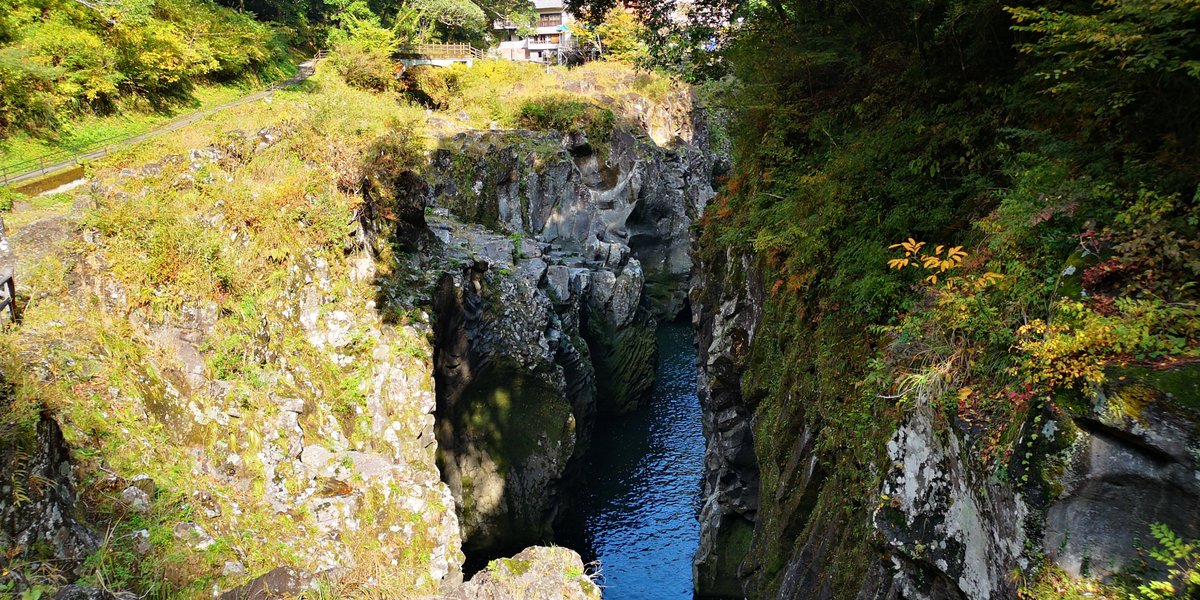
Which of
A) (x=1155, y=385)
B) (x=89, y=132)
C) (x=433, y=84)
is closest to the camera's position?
(x=1155, y=385)

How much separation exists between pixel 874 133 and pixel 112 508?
13.8m

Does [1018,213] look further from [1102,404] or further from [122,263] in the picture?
[122,263]

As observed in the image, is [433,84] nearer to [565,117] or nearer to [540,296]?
[565,117]

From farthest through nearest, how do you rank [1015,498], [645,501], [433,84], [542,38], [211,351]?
[542,38] < [433,84] < [645,501] < [211,351] < [1015,498]

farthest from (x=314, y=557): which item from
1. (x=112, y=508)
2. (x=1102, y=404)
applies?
(x=1102, y=404)

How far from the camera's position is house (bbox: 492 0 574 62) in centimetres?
6169

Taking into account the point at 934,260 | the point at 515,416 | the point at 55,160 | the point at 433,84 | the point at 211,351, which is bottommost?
the point at 515,416

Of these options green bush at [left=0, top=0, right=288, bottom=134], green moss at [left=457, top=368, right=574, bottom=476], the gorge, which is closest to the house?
green bush at [left=0, top=0, right=288, bottom=134]

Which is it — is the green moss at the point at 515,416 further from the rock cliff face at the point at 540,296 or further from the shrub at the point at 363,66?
the shrub at the point at 363,66

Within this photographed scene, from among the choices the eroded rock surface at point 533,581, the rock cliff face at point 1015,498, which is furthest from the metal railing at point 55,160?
the rock cliff face at point 1015,498

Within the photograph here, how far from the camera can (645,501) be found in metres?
25.8

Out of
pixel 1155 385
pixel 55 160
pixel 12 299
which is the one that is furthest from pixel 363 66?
pixel 1155 385

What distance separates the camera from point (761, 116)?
52.1ft

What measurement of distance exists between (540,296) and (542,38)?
182ft
